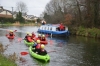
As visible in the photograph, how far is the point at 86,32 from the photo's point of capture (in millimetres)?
47219

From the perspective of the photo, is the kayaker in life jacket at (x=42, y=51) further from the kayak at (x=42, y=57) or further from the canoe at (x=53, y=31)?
the canoe at (x=53, y=31)

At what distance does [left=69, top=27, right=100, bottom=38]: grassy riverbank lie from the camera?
4416 cm

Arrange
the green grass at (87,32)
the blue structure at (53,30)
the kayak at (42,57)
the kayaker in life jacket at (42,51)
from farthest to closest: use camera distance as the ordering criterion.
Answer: the blue structure at (53,30), the green grass at (87,32), the kayaker in life jacket at (42,51), the kayak at (42,57)

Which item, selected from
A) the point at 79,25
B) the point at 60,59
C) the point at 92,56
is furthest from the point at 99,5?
the point at 60,59

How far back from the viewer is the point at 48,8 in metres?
108

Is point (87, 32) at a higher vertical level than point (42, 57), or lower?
lower

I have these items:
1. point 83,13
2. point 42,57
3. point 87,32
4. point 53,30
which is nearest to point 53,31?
point 53,30

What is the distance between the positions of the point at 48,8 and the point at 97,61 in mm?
86511

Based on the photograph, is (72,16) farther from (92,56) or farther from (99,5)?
(92,56)

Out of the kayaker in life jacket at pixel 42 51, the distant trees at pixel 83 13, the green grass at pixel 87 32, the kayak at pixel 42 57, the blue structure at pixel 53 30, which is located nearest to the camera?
the kayak at pixel 42 57

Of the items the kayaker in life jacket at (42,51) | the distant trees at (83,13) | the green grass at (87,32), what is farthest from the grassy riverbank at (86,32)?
the kayaker in life jacket at (42,51)

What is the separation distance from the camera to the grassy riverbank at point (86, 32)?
145 feet

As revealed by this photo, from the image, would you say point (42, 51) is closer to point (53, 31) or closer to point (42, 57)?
point (42, 57)

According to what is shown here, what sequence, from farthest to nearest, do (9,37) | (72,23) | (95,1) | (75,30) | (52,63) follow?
(72,23)
(75,30)
(95,1)
(9,37)
(52,63)
